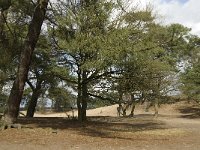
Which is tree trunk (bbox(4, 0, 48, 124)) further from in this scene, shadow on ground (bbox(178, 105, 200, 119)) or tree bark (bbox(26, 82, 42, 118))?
shadow on ground (bbox(178, 105, 200, 119))

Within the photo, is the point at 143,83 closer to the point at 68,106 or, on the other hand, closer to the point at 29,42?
the point at 29,42

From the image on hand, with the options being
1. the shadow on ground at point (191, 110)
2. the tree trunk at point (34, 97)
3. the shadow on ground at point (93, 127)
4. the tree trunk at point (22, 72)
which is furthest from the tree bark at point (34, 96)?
the shadow on ground at point (191, 110)

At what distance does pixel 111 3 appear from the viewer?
21266 millimetres

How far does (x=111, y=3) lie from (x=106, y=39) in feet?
7.21

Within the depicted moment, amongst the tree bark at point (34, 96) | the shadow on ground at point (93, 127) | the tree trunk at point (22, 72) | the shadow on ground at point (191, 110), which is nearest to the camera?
the tree trunk at point (22, 72)

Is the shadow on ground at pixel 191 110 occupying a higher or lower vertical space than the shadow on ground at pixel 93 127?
higher

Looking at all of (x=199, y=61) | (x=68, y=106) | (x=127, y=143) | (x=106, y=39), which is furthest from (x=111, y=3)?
(x=199, y=61)

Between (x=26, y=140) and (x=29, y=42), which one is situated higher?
(x=29, y=42)

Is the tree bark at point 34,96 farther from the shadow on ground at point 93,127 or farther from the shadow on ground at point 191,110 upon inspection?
the shadow on ground at point 191,110

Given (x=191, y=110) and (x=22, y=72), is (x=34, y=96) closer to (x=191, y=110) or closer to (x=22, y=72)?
(x=22, y=72)

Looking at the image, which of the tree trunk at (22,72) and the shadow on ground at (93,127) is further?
the shadow on ground at (93,127)

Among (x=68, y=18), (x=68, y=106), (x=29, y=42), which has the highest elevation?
(x=68, y=18)

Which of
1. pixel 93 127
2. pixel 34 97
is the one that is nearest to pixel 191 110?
pixel 34 97

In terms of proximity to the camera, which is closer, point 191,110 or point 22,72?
point 22,72
